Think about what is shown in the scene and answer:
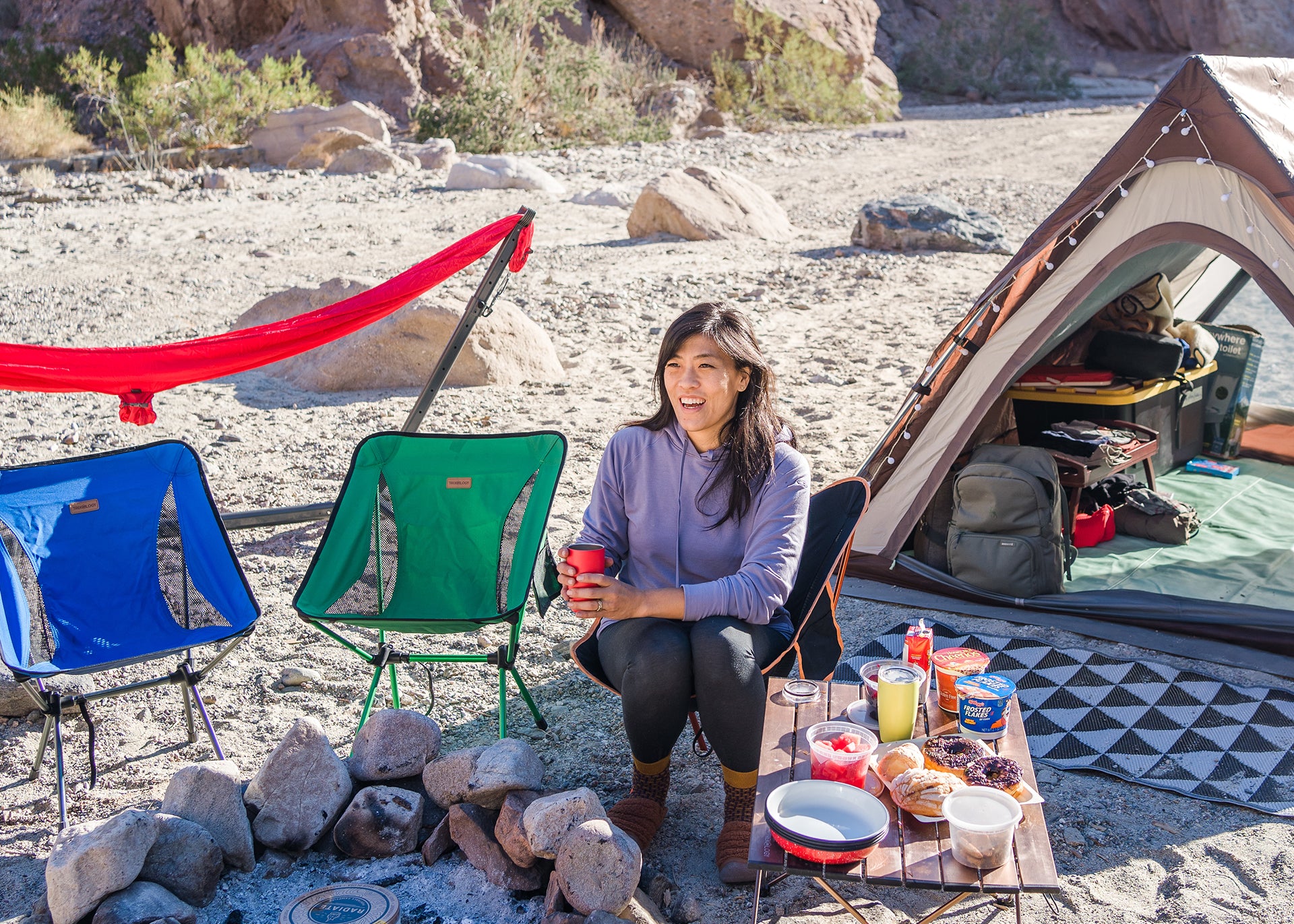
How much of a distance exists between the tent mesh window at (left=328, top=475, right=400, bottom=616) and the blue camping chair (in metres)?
0.30

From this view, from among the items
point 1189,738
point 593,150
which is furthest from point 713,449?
point 593,150

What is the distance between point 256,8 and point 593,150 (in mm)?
8872

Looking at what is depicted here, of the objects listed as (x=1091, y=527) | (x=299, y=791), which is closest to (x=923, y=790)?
(x=299, y=791)

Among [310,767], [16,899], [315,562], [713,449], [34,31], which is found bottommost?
[16,899]

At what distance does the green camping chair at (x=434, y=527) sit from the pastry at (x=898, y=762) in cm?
122

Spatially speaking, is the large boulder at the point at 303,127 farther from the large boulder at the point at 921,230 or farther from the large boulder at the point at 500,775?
the large boulder at the point at 500,775

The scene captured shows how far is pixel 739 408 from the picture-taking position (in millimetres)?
2836

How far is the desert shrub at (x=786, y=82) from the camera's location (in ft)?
59.3

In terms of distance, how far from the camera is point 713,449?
9.28 ft

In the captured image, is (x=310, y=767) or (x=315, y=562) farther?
(x=315, y=562)

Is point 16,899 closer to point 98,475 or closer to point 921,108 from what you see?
point 98,475

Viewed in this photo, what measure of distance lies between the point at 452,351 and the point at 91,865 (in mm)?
1955

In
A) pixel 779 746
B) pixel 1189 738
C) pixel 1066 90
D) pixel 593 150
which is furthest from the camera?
pixel 1066 90

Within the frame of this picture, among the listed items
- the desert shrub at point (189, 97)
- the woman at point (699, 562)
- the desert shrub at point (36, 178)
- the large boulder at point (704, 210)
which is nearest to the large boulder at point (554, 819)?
the woman at point (699, 562)
